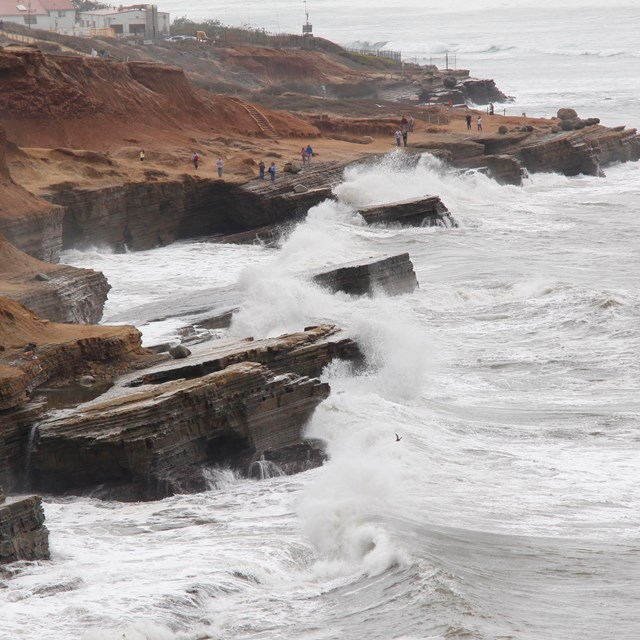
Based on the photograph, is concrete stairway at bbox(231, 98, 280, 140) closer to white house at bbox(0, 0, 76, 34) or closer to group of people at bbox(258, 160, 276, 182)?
group of people at bbox(258, 160, 276, 182)

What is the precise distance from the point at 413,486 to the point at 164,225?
783 inches

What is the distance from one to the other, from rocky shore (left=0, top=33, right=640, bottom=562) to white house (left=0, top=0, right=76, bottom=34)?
1948cm

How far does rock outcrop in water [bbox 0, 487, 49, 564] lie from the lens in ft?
41.2

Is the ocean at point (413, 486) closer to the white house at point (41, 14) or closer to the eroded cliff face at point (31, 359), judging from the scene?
the eroded cliff face at point (31, 359)

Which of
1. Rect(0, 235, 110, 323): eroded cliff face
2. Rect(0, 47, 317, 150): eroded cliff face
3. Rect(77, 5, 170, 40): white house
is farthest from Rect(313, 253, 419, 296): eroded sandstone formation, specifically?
Rect(77, 5, 170, 40): white house

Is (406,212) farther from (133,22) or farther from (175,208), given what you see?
(133,22)

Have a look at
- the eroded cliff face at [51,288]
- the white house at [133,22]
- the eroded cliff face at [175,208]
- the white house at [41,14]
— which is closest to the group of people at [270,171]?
the eroded cliff face at [175,208]

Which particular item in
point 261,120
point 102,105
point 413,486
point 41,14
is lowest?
point 413,486

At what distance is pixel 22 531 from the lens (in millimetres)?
12688

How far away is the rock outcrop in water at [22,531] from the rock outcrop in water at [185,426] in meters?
1.81

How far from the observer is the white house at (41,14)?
7475 centimetres

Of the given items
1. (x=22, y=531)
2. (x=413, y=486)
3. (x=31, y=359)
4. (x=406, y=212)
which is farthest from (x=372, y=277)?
(x=22, y=531)

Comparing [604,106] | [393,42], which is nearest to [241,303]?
[604,106]

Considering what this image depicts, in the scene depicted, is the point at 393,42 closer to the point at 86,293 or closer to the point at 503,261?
the point at 503,261
